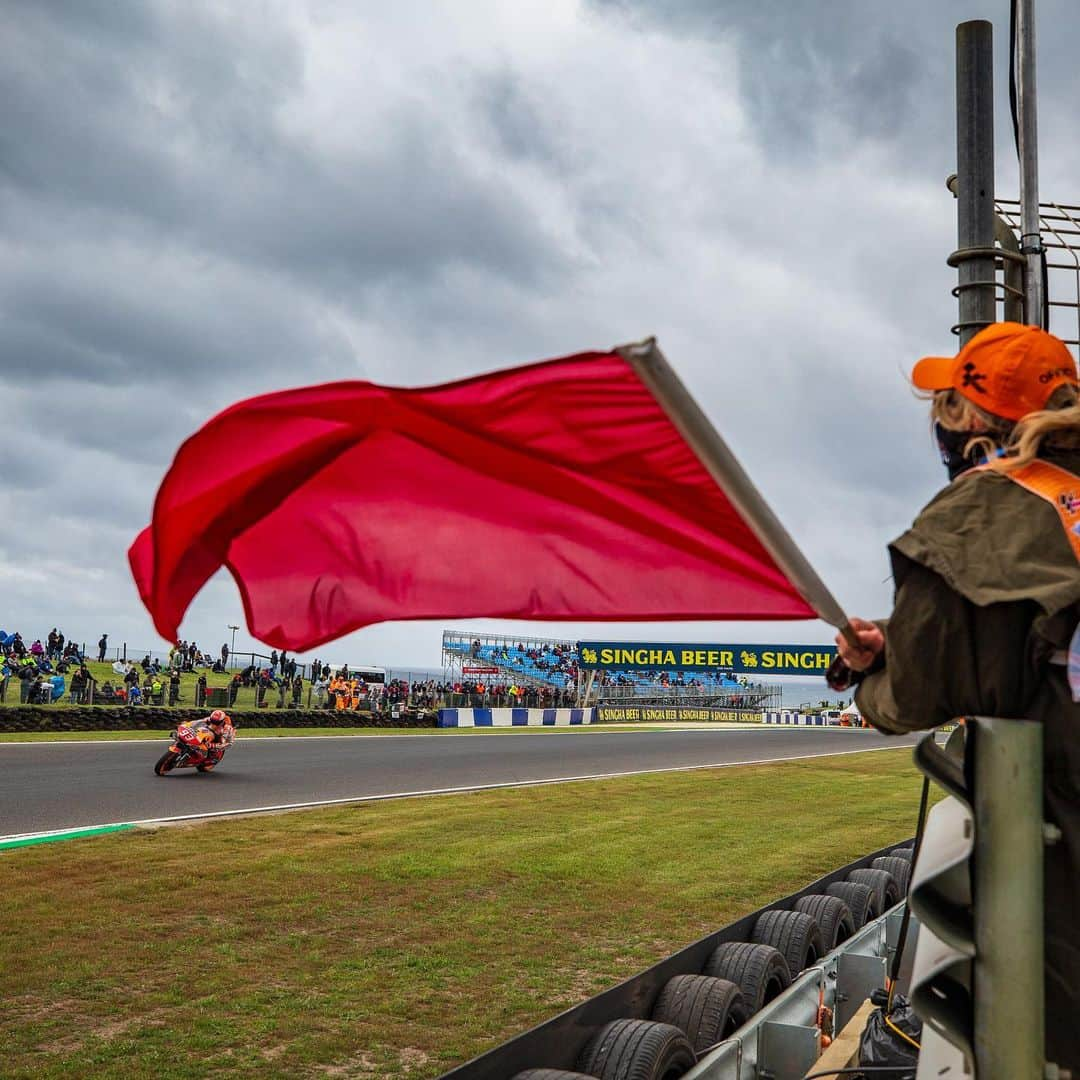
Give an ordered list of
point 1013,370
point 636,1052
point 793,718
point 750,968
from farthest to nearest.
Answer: point 793,718 < point 750,968 < point 636,1052 < point 1013,370

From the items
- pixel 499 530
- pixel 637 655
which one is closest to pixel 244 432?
pixel 499 530

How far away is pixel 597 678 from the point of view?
68.2 metres

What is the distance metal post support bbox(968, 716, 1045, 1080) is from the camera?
6.20 feet

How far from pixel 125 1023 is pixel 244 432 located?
4356 mm

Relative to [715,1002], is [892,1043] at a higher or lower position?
higher

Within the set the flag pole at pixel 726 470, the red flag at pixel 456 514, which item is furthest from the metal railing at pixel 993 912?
the red flag at pixel 456 514

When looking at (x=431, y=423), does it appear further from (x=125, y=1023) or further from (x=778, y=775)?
(x=778, y=775)

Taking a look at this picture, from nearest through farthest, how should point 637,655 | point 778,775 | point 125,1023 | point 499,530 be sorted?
point 499,530, point 125,1023, point 778,775, point 637,655

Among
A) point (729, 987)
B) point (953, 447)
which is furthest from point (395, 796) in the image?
point (953, 447)

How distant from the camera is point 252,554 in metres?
2.89

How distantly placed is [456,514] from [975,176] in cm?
261

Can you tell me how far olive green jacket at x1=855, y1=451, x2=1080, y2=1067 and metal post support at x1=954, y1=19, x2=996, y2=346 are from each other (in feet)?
7.49

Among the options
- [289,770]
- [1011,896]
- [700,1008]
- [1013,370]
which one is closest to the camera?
[1011,896]

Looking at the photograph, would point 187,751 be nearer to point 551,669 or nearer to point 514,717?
point 514,717
